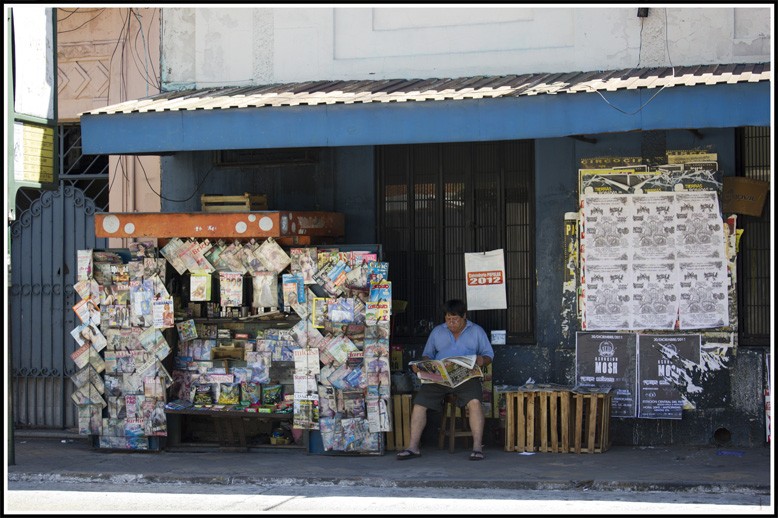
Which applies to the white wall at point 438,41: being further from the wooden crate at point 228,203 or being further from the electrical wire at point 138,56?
the wooden crate at point 228,203

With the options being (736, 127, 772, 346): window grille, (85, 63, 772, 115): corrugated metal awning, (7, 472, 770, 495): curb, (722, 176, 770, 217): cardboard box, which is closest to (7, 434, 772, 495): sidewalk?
(7, 472, 770, 495): curb

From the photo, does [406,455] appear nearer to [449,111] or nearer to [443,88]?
[449,111]

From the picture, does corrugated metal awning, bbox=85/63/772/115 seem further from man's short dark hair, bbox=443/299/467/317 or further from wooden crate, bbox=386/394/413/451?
wooden crate, bbox=386/394/413/451

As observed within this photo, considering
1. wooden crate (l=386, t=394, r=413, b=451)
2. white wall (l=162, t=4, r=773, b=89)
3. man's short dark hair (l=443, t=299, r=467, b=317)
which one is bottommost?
wooden crate (l=386, t=394, r=413, b=451)

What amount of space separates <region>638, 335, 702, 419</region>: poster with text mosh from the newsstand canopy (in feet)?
8.71

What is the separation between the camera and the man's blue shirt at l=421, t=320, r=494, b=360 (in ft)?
39.4

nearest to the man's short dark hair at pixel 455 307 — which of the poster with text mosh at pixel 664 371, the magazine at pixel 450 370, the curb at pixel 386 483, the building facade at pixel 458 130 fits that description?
the magazine at pixel 450 370

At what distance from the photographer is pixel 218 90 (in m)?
13.3

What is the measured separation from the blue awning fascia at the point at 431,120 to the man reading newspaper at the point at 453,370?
2048mm

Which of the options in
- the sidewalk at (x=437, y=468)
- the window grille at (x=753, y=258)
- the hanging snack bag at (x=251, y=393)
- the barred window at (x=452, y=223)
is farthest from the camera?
the barred window at (x=452, y=223)

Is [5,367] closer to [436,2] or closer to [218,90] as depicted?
[218,90]

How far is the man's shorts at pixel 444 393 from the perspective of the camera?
11836mm

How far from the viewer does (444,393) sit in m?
11.9

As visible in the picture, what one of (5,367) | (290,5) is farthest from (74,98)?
(5,367)
